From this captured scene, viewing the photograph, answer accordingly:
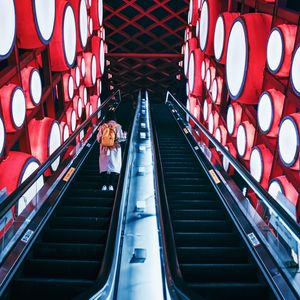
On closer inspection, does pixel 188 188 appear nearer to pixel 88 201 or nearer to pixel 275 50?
pixel 88 201

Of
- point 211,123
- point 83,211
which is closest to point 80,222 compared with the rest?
point 83,211

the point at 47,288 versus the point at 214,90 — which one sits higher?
the point at 214,90

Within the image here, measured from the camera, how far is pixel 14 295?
2.80m

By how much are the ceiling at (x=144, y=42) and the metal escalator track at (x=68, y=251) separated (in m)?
11.6

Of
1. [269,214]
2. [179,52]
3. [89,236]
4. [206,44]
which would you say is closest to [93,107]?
[206,44]

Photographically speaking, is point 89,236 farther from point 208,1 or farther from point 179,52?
point 179,52

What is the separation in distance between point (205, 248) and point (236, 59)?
11.0 feet

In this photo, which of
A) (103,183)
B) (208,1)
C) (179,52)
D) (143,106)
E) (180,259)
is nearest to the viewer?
(180,259)

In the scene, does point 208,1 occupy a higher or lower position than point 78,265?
higher

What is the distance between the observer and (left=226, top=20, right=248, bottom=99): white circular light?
5249 mm

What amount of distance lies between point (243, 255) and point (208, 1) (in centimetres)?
642

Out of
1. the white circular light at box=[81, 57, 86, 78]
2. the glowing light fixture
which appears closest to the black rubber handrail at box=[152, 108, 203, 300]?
the glowing light fixture

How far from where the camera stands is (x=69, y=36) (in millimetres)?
6926

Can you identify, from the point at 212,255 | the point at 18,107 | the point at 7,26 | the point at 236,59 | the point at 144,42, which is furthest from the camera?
the point at 144,42
